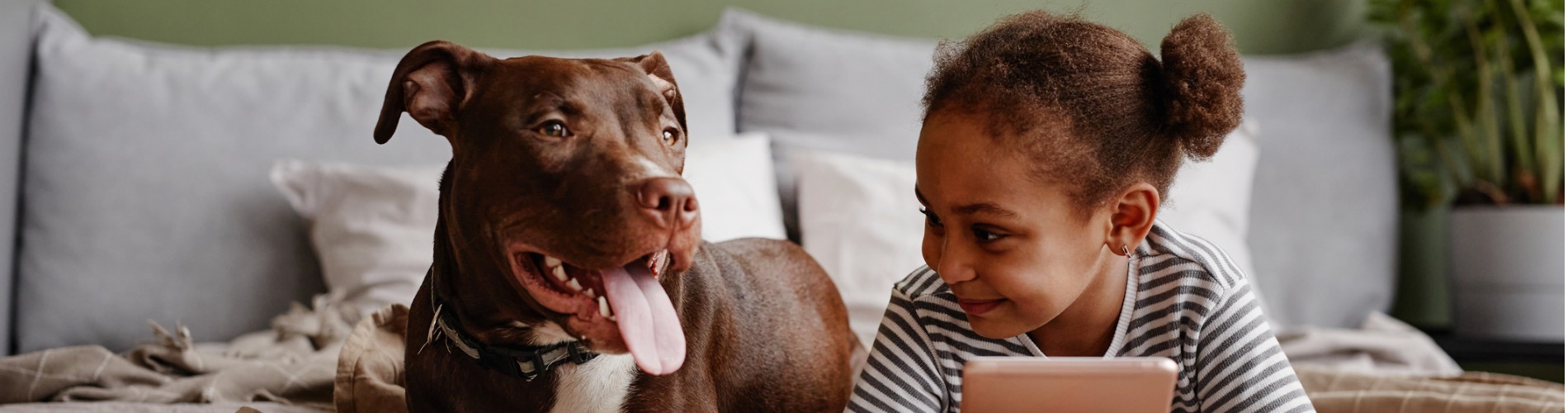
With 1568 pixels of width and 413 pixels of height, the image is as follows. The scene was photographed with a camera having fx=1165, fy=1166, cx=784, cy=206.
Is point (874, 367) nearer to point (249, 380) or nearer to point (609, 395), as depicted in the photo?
point (609, 395)

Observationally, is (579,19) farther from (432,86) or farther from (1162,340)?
(1162,340)

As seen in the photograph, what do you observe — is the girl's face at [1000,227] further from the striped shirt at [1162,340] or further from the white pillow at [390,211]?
the white pillow at [390,211]

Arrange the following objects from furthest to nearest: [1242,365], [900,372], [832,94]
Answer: [832,94] → [900,372] → [1242,365]

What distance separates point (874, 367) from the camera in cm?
136

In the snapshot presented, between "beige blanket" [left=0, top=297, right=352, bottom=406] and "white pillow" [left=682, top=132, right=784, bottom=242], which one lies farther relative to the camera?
"white pillow" [left=682, top=132, right=784, bottom=242]

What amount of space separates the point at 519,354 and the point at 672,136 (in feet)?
0.86

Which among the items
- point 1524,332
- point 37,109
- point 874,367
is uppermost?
point 37,109

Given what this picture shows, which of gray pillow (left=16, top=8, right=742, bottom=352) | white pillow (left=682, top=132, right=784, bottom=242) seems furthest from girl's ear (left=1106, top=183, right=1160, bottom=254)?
gray pillow (left=16, top=8, right=742, bottom=352)

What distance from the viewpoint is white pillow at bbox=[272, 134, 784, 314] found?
207 cm

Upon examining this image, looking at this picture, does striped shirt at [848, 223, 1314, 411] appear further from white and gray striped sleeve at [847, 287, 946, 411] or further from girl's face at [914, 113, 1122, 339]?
girl's face at [914, 113, 1122, 339]

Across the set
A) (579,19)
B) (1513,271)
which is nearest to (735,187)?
(579,19)

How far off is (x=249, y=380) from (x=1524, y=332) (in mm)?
2709

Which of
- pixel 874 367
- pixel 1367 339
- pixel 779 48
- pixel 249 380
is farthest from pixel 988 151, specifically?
pixel 779 48

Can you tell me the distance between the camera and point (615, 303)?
1024 mm
